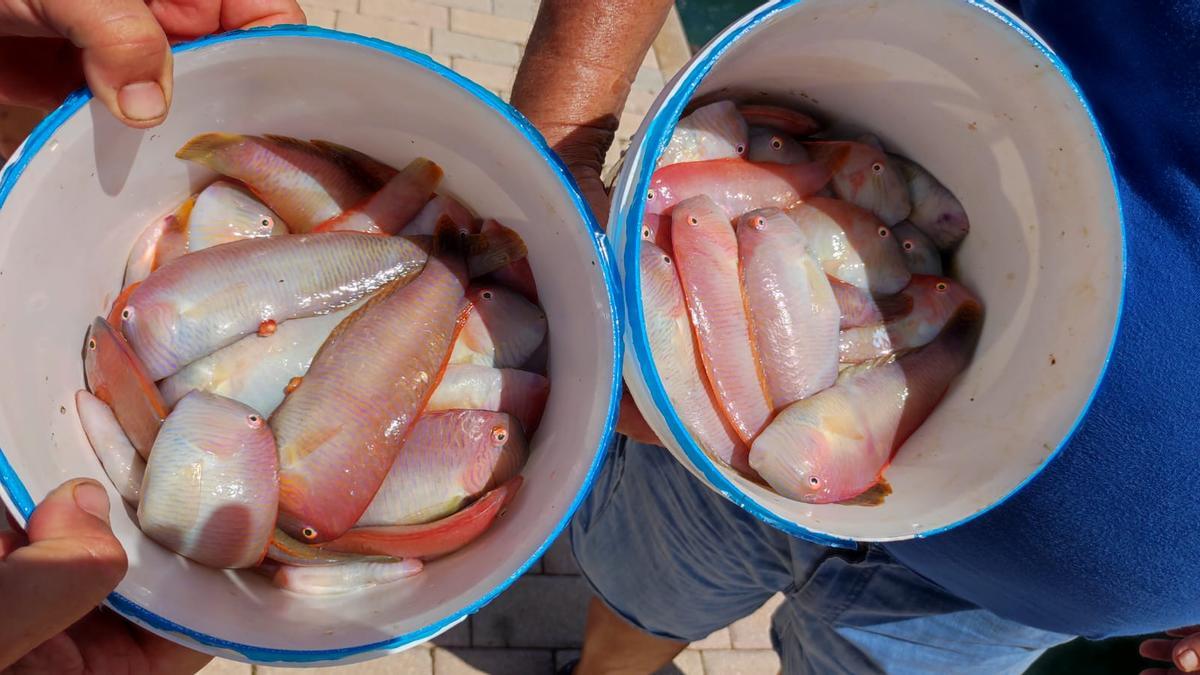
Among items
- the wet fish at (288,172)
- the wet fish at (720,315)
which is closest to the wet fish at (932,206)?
Answer: the wet fish at (720,315)

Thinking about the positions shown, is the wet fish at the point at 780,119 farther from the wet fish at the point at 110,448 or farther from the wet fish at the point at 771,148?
the wet fish at the point at 110,448

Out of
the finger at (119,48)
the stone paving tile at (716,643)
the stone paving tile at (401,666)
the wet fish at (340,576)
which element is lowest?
the stone paving tile at (716,643)

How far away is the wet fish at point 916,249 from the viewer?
1.39m

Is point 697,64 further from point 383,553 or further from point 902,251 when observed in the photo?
point 383,553

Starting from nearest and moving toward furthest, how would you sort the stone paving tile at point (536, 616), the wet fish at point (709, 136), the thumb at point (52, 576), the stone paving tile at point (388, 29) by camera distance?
the thumb at point (52, 576)
the wet fish at point (709, 136)
the stone paving tile at point (536, 616)
the stone paving tile at point (388, 29)

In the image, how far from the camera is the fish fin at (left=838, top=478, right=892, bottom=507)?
3.87 ft

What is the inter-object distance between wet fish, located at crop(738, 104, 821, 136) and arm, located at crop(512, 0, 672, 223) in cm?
26

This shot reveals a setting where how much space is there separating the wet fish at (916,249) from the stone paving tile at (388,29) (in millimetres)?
2715

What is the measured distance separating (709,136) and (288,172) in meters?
0.65

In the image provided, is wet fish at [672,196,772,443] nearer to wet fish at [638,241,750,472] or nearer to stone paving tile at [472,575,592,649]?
wet fish at [638,241,750,472]

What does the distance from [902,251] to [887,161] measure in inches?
6.1

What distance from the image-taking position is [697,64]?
37.9 inches

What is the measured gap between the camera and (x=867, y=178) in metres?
1.35

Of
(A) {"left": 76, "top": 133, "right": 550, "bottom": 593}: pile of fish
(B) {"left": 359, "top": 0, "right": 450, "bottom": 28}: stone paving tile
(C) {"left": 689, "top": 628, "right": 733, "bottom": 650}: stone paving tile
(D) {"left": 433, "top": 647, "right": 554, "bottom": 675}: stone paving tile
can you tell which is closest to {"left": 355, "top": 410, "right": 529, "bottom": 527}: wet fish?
(A) {"left": 76, "top": 133, "right": 550, "bottom": 593}: pile of fish
